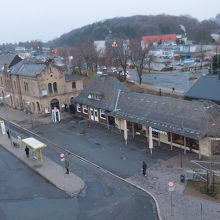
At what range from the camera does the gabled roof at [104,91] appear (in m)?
39.4

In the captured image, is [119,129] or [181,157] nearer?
[181,157]

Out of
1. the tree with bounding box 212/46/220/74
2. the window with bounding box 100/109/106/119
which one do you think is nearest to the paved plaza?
the window with bounding box 100/109/106/119

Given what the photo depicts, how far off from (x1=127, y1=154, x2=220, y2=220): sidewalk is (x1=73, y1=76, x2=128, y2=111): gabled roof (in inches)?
567

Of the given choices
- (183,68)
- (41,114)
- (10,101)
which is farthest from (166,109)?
(183,68)

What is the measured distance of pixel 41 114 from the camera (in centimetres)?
4781

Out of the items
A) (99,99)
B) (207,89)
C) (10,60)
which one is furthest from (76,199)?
(10,60)

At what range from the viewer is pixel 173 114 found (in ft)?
103

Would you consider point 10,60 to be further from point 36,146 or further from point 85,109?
point 36,146

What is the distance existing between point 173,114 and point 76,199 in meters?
14.4

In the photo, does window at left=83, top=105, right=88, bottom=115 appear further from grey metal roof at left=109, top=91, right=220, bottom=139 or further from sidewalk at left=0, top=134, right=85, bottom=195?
sidewalk at left=0, top=134, right=85, bottom=195

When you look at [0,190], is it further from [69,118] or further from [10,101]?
[10,101]

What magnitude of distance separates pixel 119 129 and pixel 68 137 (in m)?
6.37

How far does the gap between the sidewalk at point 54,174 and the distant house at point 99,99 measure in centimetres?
1208

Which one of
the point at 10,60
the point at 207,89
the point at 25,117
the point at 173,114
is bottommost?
the point at 25,117
